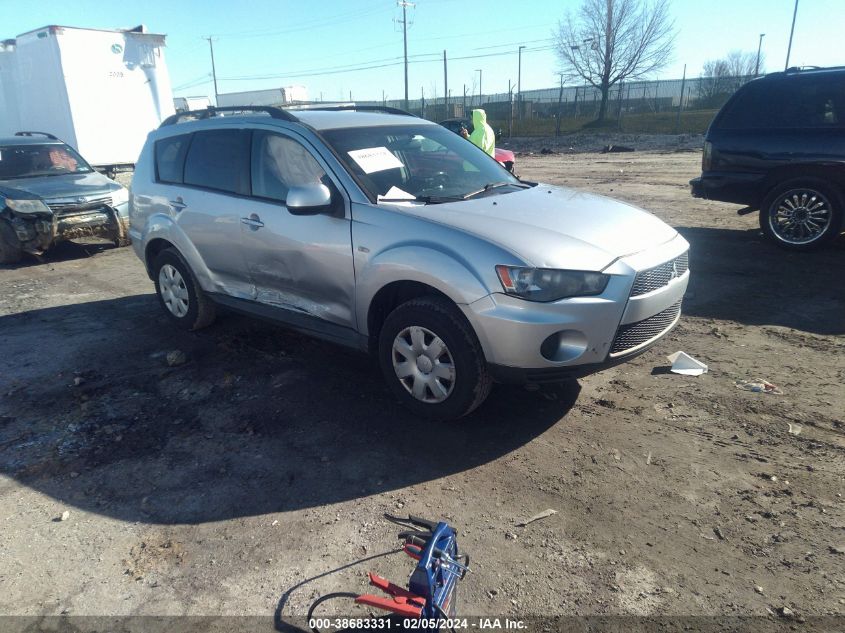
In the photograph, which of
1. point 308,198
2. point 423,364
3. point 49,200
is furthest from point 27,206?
point 423,364

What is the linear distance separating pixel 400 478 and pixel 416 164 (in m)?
2.26

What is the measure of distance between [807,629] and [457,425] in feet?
6.67

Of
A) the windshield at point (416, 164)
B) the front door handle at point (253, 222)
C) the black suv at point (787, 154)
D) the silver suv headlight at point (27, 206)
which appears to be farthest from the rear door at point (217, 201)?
the black suv at point (787, 154)

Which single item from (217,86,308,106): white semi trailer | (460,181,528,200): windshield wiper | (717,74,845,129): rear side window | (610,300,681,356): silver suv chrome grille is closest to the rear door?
(460,181,528,200): windshield wiper

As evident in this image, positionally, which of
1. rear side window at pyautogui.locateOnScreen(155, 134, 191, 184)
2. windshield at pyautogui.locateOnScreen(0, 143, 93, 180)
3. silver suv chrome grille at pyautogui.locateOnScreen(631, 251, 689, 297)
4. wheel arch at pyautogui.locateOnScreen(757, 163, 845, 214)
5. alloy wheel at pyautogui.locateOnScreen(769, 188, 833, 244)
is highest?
rear side window at pyautogui.locateOnScreen(155, 134, 191, 184)

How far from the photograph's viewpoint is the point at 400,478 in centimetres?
337

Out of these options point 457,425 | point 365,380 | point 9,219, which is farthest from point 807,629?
point 9,219

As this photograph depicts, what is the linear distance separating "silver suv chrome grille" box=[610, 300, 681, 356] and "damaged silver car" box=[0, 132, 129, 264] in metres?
8.31

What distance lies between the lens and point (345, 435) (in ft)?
12.5

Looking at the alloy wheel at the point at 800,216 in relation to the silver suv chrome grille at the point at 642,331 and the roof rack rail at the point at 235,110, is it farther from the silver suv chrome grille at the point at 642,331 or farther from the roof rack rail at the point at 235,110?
the roof rack rail at the point at 235,110

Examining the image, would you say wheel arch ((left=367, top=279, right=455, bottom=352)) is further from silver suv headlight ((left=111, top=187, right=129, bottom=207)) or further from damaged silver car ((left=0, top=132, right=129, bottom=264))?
silver suv headlight ((left=111, top=187, right=129, bottom=207))

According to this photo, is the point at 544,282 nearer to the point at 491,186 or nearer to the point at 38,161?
the point at 491,186

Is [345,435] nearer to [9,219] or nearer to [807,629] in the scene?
[807,629]

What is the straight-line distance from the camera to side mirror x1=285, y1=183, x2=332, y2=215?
3910 mm
